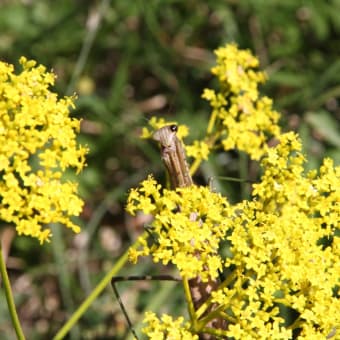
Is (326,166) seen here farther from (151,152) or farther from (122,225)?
(122,225)

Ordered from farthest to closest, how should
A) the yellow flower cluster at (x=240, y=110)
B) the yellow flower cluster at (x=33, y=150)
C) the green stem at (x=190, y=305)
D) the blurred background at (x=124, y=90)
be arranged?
the blurred background at (x=124, y=90), the yellow flower cluster at (x=240, y=110), the green stem at (x=190, y=305), the yellow flower cluster at (x=33, y=150)

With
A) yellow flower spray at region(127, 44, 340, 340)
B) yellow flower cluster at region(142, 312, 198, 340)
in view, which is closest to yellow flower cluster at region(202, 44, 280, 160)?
yellow flower spray at region(127, 44, 340, 340)

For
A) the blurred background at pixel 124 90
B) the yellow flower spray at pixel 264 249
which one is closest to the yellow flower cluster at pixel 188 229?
the yellow flower spray at pixel 264 249

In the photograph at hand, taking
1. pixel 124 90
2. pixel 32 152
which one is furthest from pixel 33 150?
pixel 124 90

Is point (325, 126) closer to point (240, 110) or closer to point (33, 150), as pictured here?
point (240, 110)

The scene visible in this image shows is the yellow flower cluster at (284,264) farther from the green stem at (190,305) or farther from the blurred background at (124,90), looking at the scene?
the blurred background at (124,90)

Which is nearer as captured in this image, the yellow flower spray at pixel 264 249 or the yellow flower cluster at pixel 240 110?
the yellow flower spray at pixel 264 249

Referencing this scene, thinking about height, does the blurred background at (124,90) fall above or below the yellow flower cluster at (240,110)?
above
